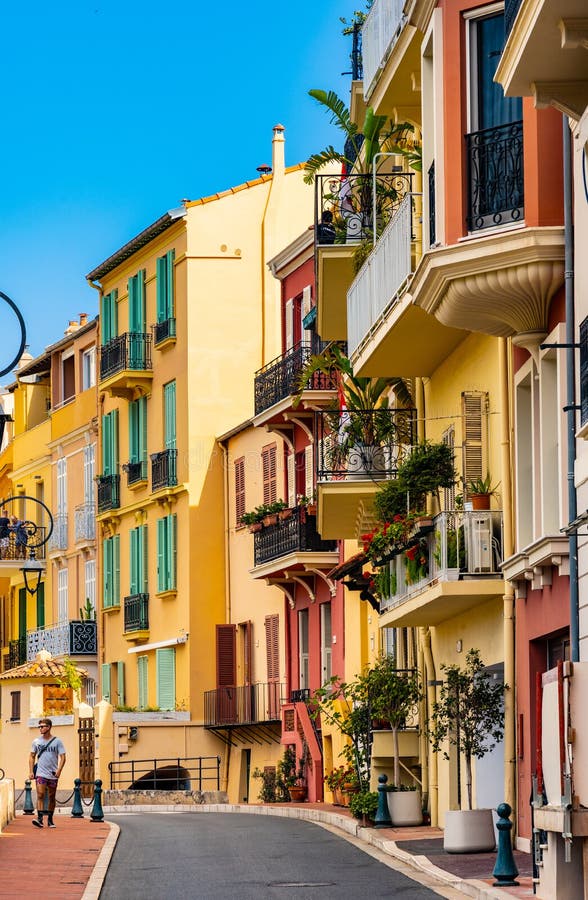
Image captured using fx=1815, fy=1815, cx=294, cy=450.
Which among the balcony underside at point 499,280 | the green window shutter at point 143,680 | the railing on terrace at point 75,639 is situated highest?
the balcony underside at point 499,280

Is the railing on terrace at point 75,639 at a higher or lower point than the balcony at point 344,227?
lower

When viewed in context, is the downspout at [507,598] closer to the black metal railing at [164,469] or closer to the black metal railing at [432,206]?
the black metal railing at [432,206]

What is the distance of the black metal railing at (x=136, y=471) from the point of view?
1924 inches

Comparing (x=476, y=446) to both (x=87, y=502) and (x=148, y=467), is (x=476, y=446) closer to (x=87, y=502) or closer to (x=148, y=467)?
(x=148, y=467)

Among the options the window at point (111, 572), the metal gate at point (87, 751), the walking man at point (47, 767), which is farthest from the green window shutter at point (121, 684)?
the walking man at point (47, 767)

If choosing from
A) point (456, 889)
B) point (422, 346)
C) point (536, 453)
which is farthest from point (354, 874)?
point (422, 346)

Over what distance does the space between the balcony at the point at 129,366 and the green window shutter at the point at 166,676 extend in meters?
7.27

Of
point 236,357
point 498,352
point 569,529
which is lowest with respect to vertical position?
point 569,529

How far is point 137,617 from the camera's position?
48.7 m

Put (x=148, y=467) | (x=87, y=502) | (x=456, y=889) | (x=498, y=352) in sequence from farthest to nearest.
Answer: (x=87, y=502)
(x=148, y=467)
(x=498, y=352)
(x=456, y=889)

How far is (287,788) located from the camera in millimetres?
38375

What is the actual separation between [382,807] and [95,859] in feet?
17.6

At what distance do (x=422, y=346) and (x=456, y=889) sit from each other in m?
8.96

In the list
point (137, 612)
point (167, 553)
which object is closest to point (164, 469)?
point (167, 553)
